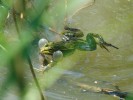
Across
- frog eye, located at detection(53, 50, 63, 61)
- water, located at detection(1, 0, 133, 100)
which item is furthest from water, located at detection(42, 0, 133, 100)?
frog eye, located at detection(53, 50, 63, 61)

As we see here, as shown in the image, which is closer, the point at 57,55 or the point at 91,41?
the point at 57,55

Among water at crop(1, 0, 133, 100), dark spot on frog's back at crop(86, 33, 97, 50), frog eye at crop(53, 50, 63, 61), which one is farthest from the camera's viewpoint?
dark spot on frog's back at crop(86, 33, 97, 50)

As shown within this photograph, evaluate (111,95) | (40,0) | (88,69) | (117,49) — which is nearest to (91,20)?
(117,49)

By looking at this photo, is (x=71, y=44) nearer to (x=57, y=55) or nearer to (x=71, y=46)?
(x=71, y=46)

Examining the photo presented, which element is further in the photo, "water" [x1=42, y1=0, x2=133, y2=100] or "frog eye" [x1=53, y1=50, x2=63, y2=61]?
"frog eye" [x1=53, y1=50, x2=63, y2=61]

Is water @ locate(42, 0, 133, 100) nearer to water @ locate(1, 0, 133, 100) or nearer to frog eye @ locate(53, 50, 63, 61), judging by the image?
water @ locate(1, 0, 133, 100)

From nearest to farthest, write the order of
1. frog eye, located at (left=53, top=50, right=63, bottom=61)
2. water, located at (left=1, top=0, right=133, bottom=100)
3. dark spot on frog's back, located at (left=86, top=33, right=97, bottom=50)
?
water, located at (left=1, top=0, right=133, bottom=100), frog eye, located at (left=53, top=50, right=63, bottom=61), dark spot on frog's back, located at (left=86, top=33, right=97, bottom=50)

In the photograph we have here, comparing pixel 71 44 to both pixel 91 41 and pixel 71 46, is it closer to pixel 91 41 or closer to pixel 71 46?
pixel 71 46

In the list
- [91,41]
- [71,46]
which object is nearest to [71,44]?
[71,46]

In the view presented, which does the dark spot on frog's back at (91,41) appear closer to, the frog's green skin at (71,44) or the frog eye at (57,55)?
the frog's green skin at (71,44)
